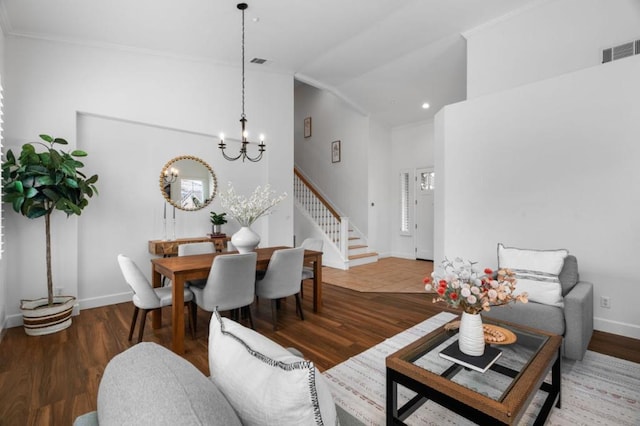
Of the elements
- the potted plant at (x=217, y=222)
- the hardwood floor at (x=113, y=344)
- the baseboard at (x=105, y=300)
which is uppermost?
the potted plant at (x=217, y=222)

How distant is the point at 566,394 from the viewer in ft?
6.79

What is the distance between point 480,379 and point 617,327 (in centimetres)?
270

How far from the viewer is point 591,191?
3.22 meters

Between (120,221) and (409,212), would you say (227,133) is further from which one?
(409,212)

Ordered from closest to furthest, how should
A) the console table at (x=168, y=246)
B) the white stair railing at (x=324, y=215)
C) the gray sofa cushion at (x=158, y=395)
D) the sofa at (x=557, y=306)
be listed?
the gray sofa cushion at (x=158, y=395), the sofa at (x=557, y=306), the console table at (x=168, y=246), the white stair railing at (x=324, y=215)

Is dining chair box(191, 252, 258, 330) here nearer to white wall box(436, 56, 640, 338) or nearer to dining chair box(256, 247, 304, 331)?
dining chair box(256, 247, 304, 331)

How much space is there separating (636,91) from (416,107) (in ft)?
13.5

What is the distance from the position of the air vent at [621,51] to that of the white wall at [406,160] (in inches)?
153

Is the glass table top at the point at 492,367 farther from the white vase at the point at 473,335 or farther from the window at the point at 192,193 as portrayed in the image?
the window at the point at 192,193

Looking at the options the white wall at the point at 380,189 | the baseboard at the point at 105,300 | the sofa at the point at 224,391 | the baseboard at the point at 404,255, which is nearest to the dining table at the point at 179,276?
the baseboard at the point at 105,300

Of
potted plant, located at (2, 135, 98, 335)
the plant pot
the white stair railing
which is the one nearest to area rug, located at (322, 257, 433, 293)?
the white stair railing

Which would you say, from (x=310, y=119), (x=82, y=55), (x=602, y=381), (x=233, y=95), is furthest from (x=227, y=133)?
(x=602, y=381)

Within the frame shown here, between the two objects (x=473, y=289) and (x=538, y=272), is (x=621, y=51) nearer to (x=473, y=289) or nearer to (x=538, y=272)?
(x=538, y=272)

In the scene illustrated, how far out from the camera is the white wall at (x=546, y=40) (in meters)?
3.41
